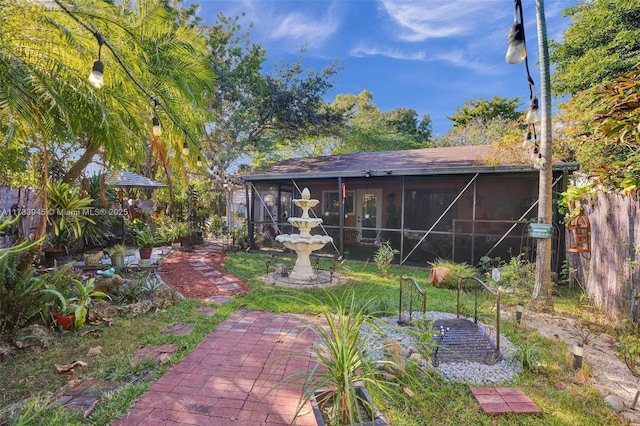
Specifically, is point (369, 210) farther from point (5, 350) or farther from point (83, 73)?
point (5, 350)

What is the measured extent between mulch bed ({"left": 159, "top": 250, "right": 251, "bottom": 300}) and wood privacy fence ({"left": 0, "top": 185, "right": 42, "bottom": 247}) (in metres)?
2.69

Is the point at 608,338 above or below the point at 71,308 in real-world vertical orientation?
below


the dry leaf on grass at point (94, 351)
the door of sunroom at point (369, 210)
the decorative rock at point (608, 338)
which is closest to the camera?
the dry leaf on grass at point (94, 351)

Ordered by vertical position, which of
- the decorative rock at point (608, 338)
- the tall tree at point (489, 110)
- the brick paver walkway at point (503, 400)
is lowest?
the brick paver walkway at point (503, 400)

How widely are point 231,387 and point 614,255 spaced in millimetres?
5304

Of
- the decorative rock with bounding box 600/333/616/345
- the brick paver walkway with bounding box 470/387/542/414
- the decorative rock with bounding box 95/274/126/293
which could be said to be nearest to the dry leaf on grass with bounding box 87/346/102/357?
the decorative rock with bounding box 95/274/126/293

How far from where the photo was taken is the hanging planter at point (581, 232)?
5.12m

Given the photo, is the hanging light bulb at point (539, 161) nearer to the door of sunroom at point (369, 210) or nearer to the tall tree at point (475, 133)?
the door of sunroom at point (369, 210)

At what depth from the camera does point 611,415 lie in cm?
246

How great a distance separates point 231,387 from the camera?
2.79 meters

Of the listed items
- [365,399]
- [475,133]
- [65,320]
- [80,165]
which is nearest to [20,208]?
[80,165]

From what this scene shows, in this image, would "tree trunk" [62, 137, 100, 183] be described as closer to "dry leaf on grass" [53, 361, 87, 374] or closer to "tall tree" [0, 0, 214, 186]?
"tall tree" [0, 0, 214, 186]

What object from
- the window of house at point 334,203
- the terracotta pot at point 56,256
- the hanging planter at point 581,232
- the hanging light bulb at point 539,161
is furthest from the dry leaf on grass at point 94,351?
the window of house at point 334,203

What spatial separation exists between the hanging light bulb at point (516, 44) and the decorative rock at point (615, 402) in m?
3.23
